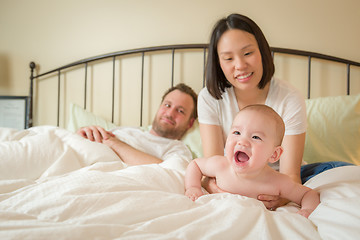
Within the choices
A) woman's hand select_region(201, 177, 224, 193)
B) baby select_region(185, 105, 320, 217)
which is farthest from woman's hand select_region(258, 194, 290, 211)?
woman's hand select_region(201, 177, 224, 193)

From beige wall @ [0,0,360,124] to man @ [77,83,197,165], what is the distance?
446 millimetres

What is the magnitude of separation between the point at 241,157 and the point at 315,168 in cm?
50

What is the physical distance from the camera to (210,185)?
3.14ft

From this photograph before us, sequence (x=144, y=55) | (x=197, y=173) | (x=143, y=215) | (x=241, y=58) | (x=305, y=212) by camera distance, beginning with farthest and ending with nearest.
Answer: (x=144, y=55)
(x=241, y=58)
(x=197, y=173)
(x=305, y=212)
(x=143, y=215)

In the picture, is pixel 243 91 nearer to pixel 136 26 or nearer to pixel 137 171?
pixel 137 171

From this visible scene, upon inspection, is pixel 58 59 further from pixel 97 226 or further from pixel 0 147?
pixel 97 226

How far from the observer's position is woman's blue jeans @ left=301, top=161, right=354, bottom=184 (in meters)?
1.08

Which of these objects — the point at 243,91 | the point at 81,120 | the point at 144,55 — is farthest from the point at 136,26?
the point at 243,91

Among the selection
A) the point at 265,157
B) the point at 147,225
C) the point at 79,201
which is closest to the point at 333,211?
the point at 265,157

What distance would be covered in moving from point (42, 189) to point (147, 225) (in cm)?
29

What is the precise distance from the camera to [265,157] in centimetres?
79

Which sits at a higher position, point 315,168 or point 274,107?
point 274,107

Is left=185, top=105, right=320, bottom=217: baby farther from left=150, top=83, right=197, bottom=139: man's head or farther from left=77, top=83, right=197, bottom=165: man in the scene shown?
left=150, top=83, right=197, bottom=139: man's head

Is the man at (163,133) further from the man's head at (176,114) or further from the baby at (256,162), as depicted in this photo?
the baby at (256,162)
